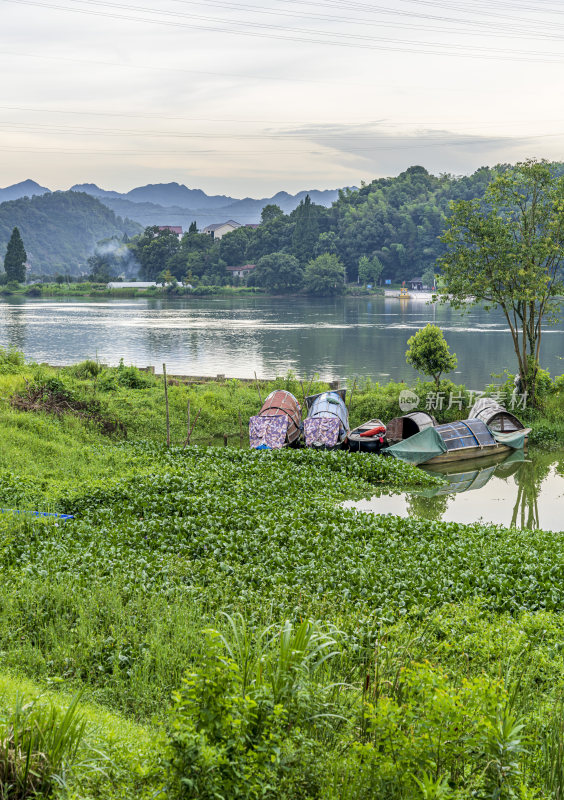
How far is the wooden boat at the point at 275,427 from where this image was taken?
19.0m

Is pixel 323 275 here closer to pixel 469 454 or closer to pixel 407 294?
pixel 407 294

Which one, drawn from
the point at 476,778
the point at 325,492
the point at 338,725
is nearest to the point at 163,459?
the point at 325,492

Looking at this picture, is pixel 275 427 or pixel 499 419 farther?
pixel 499 419

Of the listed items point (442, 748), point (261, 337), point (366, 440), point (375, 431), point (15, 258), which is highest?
point (15, 258)

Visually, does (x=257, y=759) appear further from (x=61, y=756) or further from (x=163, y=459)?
(x=163, y=459)

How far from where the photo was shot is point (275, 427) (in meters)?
19.3

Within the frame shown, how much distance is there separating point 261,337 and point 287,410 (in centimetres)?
3787

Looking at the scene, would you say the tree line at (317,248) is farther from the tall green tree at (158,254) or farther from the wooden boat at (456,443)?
the wooden boat at (456,443)

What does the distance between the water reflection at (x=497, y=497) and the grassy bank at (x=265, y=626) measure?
26.7 inches

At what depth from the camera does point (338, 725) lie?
17.1 ft

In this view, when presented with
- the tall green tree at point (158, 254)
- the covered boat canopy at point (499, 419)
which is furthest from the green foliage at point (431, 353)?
the tall green tree at point (158, 254)

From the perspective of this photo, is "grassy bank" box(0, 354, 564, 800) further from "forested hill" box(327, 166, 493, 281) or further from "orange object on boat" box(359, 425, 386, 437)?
"forested hill" box(327, 166, 493, 281)

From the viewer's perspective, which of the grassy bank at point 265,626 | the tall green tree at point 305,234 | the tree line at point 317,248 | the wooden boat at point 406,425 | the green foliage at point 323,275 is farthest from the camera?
the tall green tree at point 305,234

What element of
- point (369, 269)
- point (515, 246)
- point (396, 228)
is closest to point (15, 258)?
point (369, 269)
